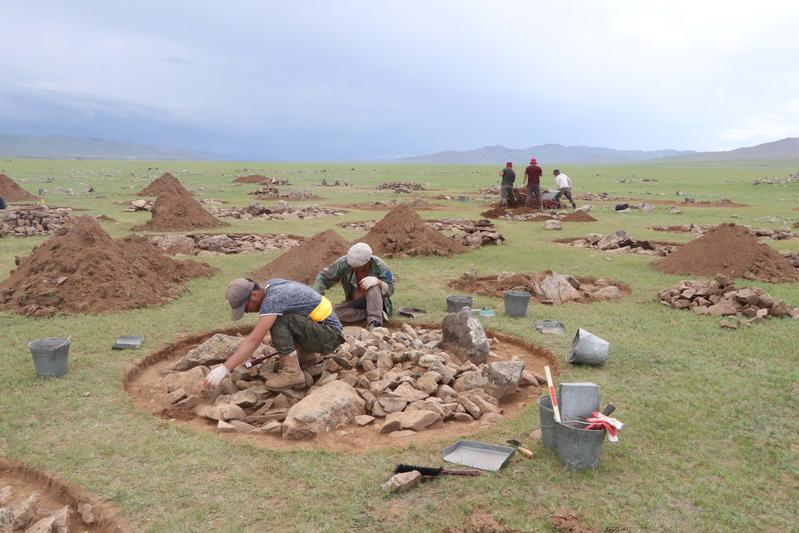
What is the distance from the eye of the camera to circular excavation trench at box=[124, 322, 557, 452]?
5.09m

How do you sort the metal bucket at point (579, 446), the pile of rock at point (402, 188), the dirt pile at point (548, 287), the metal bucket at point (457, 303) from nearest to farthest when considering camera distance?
the metal bucket at point (579, 446) < the metal bucket at point (457, 303) < the dirt pile at point (548, 287) < the pile of rock at point (402, 188)

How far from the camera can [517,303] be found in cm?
876

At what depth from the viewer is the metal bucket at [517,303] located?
344 inches

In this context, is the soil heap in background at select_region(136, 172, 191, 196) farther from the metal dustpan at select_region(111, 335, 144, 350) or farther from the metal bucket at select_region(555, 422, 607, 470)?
the metal bucket at select_region(555, 422, 607, 470)

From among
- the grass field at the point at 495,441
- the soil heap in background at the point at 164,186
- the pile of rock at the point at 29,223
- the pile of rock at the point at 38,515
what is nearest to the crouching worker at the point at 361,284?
the grass field at the point at 495,441

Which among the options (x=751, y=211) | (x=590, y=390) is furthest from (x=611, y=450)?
(x=751, y=211)

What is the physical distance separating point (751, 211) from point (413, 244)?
18.6 meters

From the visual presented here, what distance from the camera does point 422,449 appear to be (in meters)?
4.82

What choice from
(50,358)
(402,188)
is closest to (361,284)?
(50,358)

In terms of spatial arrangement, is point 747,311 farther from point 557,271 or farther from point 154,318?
point 154,318

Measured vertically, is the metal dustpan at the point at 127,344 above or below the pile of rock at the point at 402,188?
below

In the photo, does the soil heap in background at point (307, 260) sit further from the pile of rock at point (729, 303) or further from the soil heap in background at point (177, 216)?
the soil heap in background at point (177, 216)

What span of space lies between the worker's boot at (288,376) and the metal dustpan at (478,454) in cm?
196

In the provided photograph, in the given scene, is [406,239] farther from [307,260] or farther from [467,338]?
[467,338]
